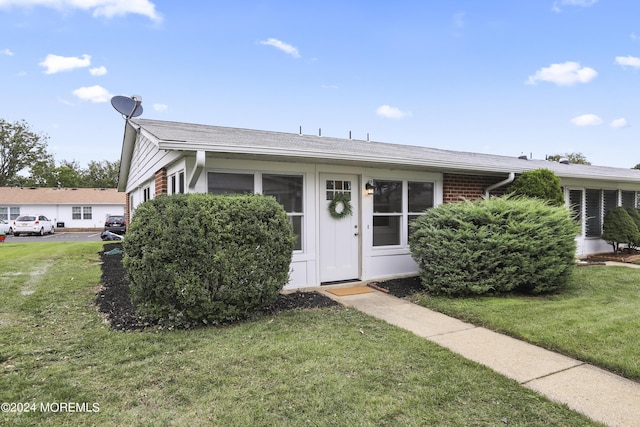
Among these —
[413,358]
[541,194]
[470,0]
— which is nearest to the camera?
[413,358]

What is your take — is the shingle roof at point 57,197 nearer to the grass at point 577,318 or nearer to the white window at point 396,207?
the white window at point 396,207

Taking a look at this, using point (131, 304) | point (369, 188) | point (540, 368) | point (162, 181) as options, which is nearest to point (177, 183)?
point (162, 181)

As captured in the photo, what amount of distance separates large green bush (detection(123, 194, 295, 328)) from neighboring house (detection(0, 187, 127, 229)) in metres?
32.2

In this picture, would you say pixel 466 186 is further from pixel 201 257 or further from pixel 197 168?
Answer: pixel 201 257

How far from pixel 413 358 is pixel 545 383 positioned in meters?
1.04

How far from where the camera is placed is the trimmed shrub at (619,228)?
10008 mm

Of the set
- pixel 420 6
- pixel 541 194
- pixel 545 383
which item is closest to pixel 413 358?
pixel 545 383

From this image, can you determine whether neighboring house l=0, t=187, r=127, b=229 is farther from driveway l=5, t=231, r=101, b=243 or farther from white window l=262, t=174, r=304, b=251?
white window l=262, t=174, r=304, b=251

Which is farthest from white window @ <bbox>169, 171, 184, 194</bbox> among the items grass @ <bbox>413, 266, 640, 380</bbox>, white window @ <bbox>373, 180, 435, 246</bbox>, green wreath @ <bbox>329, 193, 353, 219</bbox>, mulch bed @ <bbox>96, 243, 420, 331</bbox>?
grass @ <bbox>413, 266, 640, 380</bbox>

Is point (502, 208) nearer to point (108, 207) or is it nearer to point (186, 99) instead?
point (186, 99)

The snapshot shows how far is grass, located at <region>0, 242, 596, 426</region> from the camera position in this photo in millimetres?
2445

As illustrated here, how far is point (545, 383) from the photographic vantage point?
2.92 m

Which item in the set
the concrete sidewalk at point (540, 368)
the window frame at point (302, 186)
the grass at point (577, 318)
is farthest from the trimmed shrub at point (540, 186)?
the window frame at point (302, 186)

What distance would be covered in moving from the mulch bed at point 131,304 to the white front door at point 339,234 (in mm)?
646
